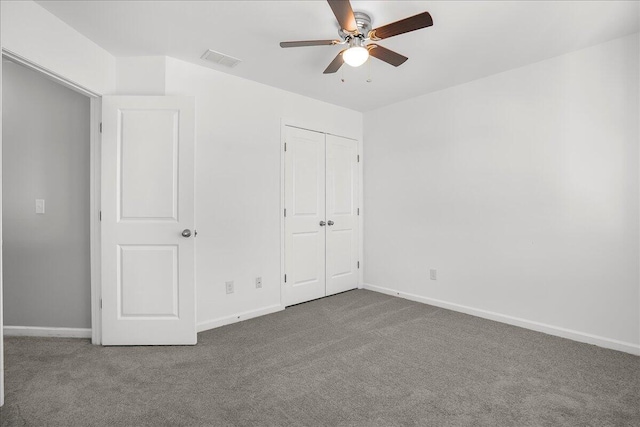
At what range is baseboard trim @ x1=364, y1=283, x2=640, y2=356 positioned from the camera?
8.61 ft

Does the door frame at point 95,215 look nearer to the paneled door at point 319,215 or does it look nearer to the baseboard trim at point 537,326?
the paneled door at point 319,215

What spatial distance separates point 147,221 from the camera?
108 inches

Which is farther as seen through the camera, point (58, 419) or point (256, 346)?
point (256, 346)

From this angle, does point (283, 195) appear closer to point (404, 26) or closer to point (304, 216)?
point (304, 216)

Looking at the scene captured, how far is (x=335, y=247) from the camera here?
432cm

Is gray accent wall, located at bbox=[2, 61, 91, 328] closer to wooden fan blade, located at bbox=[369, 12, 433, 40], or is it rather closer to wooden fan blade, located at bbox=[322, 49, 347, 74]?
wooden fan blade, located at bbox=[322, 49, 347, 74]

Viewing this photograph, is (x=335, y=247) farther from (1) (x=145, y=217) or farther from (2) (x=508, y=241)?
(1) (x=145, y=217)

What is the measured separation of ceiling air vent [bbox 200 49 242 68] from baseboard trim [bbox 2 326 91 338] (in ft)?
8.63

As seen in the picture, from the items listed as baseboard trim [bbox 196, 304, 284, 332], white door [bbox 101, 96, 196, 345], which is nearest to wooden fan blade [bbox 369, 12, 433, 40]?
white door [bbox 101, 96, 196, 345]

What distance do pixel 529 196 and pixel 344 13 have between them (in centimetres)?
241

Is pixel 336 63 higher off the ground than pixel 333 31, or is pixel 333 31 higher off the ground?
pixel 333 31

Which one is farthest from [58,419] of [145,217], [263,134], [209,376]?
[263,134]

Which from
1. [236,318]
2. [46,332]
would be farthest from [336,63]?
[46,332]

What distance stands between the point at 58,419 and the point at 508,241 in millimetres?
3708
